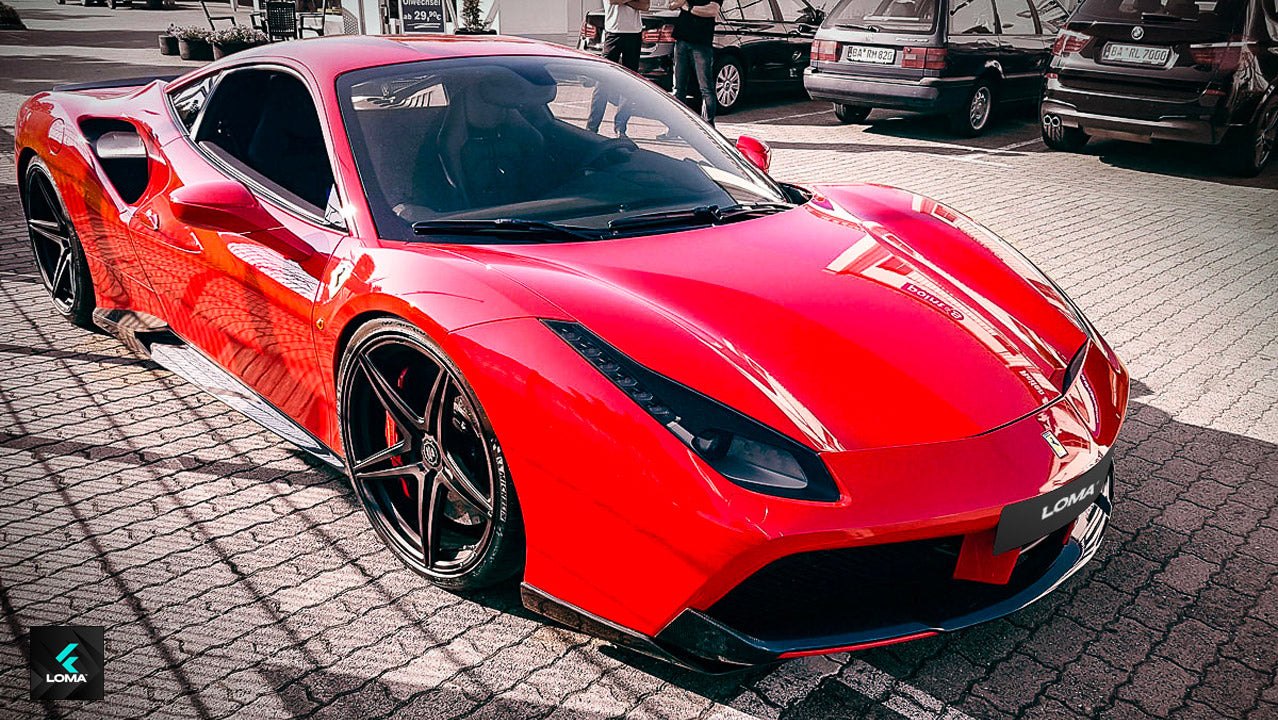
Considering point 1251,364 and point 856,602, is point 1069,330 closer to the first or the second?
point 856,602

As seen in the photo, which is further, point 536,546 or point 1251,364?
point 1251,364

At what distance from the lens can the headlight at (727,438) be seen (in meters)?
2.05

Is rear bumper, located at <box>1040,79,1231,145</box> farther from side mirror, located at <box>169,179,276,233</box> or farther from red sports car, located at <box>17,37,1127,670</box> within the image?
side mirror, located at <box>169,179,276,233</box>

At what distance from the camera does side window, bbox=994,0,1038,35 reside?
1068cm

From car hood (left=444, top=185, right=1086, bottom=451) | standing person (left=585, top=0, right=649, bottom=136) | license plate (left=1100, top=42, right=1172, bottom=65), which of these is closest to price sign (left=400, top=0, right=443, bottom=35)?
standing person (left=585, top=0, right=649, bottom=136)

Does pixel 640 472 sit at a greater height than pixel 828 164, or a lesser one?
greater

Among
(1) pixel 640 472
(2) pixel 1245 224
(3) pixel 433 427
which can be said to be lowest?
(2) pixel 1245 224

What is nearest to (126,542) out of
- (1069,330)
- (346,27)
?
(1069,330)

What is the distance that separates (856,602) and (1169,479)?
2001 millimetres

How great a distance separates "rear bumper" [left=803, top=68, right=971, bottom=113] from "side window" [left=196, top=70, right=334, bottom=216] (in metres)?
7.80

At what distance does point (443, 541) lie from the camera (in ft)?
9.17

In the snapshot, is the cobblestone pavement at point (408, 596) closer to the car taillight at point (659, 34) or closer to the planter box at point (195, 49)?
the car taillight at point (659, 34)

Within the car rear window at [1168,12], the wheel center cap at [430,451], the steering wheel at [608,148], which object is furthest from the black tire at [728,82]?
the wheel center cap at [430,451]

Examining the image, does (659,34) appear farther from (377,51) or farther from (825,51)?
(377,51)
